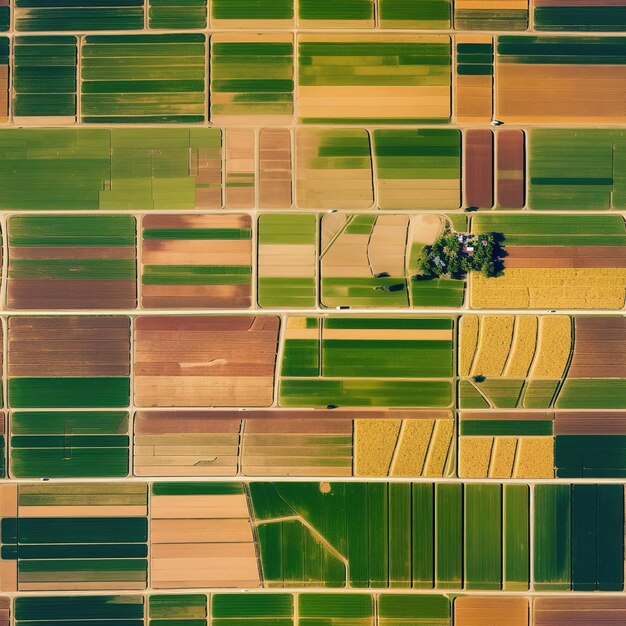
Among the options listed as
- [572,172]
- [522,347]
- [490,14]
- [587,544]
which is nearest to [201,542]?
[522,347]

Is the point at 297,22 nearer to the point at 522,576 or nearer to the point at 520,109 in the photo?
the point at 520,109

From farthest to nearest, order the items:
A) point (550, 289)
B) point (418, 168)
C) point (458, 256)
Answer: point (418, 168)
point (550, 289)
point (458, 256)

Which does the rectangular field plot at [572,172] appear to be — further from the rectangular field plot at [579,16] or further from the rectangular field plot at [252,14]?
the rectangular field plot at [252,14]

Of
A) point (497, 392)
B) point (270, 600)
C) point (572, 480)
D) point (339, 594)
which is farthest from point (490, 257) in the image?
point (270, 600)

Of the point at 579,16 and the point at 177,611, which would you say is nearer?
the point at 177,611

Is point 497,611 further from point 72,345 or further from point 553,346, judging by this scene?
point 72,345

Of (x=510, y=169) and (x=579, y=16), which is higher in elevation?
(x=579, y=16)

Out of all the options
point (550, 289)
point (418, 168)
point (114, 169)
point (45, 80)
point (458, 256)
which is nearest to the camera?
Result: point (458, 256)
